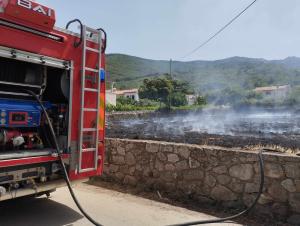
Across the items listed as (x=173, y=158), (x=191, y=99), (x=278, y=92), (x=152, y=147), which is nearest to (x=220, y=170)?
(x=173, y=158)

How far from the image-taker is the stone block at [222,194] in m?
5.79

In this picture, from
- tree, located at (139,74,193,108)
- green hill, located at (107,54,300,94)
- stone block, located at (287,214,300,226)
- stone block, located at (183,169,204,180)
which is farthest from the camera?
green hill, located at (107,54,300,94)

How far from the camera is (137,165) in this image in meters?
7.24

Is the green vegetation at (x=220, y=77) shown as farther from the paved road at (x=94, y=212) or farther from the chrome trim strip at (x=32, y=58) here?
the chrome trim strip at (x=32, y=58)

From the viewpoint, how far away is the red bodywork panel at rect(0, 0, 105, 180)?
13.8ft

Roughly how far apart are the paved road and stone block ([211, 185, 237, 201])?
1.64ft

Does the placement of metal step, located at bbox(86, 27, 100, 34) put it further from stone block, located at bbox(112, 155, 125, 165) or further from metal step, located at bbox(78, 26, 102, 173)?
stone block, located at bbox(112, 155, 125, 165)

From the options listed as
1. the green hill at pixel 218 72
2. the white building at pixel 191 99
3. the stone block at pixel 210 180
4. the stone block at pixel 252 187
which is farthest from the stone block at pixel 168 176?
the green hill at pixel 218 72

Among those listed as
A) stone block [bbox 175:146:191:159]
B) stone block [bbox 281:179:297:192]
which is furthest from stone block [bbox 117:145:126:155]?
stone block [bbox 281:179:297:192]

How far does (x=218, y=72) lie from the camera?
84.3m

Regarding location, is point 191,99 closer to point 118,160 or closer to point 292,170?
point 118,160

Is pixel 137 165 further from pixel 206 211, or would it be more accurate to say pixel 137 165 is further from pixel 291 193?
pixel 291 193

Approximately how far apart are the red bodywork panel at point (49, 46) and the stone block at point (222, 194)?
81.0 inches

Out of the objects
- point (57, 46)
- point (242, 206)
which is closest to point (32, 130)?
point (57, 46)
